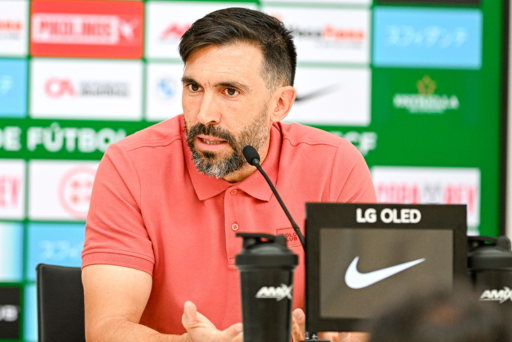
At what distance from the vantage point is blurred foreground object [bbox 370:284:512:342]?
438 millimetres

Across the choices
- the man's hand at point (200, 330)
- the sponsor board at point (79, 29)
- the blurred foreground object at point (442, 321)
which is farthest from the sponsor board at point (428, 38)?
the blurred foreground object at point (442, 321)

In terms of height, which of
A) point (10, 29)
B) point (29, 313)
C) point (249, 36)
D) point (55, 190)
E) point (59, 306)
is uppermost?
point (10, 29)

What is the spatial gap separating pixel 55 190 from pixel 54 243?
243 mm

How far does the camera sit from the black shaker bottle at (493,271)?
979 millimetres

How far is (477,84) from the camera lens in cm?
290

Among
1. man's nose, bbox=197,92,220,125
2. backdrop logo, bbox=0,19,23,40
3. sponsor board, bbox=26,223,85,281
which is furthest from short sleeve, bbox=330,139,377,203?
backdrop logo, bbox=0,19,23,40

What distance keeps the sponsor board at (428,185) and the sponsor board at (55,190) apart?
4.49 ft

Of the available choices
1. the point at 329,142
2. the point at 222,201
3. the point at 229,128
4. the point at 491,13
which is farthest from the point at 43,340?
the point at 491,13

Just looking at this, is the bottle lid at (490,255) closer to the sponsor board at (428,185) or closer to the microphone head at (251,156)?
the microphone head at (251,156)

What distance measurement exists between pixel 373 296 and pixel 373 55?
6.67 ft

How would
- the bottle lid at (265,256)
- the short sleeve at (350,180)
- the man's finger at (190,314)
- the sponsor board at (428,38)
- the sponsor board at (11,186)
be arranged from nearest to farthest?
the bottle lid at (265,256), the man's finger at (190,314), the short sleeve at (350,180), the sponsor board at (11,186), the sponsor board at (428,38)

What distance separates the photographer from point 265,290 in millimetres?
914

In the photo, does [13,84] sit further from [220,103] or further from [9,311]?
[220,103]

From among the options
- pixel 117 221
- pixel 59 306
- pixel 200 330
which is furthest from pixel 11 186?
pixel 200 330
